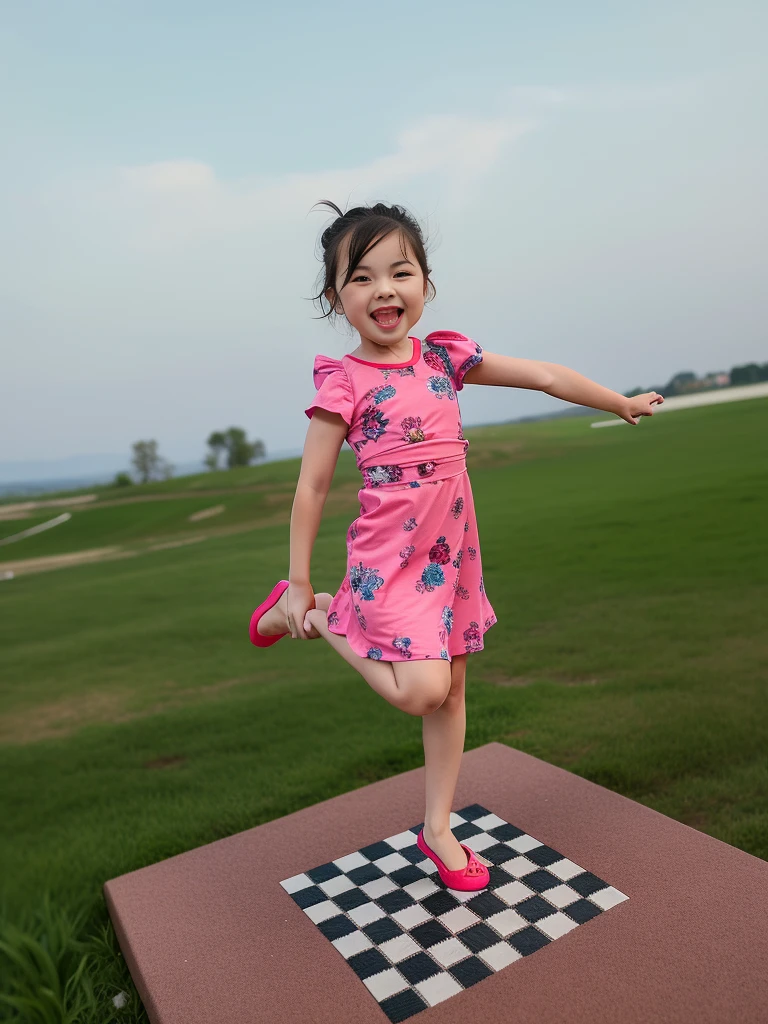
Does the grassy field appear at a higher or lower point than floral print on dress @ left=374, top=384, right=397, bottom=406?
lower

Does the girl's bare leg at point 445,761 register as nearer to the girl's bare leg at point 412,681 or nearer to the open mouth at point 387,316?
the girl's bare leg at point 412,681

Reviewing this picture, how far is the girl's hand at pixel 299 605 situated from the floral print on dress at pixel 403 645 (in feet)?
0.87

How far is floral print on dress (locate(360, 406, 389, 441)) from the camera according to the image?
1687 mm

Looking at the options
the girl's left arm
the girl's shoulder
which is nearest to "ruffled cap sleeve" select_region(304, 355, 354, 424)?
the girl's shoulder

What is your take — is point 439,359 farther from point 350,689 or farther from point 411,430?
point 350,689

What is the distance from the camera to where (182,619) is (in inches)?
219

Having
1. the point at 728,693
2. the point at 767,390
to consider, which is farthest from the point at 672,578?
the point at 767,390

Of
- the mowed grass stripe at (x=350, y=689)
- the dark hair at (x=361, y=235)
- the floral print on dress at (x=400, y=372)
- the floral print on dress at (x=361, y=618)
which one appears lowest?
the mowed grass stripe at (x=350, y=689)

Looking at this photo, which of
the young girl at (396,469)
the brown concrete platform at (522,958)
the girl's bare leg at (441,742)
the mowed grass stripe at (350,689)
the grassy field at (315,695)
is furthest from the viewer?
the mowed grass stripe at (350,689)

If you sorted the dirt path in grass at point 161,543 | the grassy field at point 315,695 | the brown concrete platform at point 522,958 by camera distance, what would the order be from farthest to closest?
the dirt path in grass at point 161,543
the grassy field at point 315,695
the brown concrete platform at point 522,958

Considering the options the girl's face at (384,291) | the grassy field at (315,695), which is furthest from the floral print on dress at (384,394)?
the grassy field at (315,695)

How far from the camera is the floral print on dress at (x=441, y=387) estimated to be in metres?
1.74

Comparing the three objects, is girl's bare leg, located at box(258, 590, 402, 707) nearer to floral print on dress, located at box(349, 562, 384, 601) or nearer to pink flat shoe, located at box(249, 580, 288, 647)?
pink flat shoe, located at box(249, 580, 288, 647)

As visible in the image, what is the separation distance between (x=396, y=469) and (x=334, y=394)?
0.21 m
